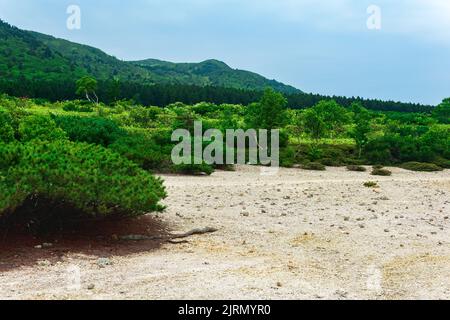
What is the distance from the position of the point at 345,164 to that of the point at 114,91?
48.4 meters

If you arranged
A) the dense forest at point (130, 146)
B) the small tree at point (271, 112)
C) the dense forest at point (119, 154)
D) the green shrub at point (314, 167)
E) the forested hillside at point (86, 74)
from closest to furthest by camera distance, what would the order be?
the dense forest at point (119, 154) < the dense forest at point (130, 146) < the green shrub at point (314, 167) < the small tree at point (271, 112) < the forested hillside at point (86, 74)

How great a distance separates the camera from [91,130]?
22.1 meters

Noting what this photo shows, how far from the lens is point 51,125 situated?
1536cm

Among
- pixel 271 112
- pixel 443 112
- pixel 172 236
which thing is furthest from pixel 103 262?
pixel 443 112

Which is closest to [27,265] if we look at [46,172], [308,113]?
[46,172]

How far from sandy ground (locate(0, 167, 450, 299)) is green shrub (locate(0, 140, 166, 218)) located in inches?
31.3

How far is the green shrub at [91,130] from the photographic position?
21766 mm

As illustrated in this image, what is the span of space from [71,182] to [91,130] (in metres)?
13.6

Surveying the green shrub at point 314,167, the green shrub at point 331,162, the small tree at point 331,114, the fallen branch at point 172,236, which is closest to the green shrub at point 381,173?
the green shrub at point 314,167

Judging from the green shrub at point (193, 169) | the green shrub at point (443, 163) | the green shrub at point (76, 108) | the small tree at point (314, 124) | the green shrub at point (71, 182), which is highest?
the green shrub at point (76, 108)

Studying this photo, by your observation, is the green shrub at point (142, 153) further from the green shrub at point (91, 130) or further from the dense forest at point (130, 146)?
the green shrub at point (91, 130)

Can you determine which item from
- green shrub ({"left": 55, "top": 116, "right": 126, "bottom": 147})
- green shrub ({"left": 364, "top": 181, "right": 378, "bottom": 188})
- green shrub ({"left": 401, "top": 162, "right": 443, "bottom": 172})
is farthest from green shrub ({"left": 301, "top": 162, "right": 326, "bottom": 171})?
green shrub ({"left": 55, "top": 116, "right": 126, "bottom": 147})

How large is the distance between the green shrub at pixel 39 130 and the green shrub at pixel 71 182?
4.39 m

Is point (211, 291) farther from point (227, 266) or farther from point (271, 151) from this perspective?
point (271, 151)
